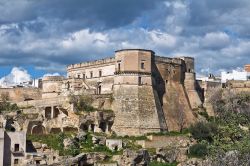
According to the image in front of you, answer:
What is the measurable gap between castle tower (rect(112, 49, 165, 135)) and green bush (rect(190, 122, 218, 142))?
12.0 feet

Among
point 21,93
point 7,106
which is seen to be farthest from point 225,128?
point 21,93

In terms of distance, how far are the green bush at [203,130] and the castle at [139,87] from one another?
3.35 m

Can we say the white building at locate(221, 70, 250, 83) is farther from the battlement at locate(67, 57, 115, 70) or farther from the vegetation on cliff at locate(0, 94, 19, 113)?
the vegetation on cliff at locate(0, 94, 19, 113)

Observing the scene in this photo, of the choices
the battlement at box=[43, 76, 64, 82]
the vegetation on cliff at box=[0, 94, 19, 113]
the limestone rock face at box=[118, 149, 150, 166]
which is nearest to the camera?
the limestone rock face at box=[118, 149, 150, 166]

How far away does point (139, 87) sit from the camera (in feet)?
214

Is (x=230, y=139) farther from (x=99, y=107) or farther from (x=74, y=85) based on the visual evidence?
(x=74, y=85)

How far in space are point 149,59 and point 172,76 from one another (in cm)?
584

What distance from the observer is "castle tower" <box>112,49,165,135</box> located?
6350cm

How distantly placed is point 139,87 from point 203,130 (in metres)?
8.01

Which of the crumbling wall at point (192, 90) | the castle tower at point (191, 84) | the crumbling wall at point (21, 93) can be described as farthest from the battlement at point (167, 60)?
the crumbling wall at point (21, 93)

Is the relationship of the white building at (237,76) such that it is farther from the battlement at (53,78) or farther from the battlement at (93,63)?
the battlement at (53,78)

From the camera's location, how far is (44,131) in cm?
6350

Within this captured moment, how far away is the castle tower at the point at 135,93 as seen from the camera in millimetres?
63503

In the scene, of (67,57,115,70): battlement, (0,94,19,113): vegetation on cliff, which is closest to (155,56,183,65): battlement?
(67,57,115,70): battlement
